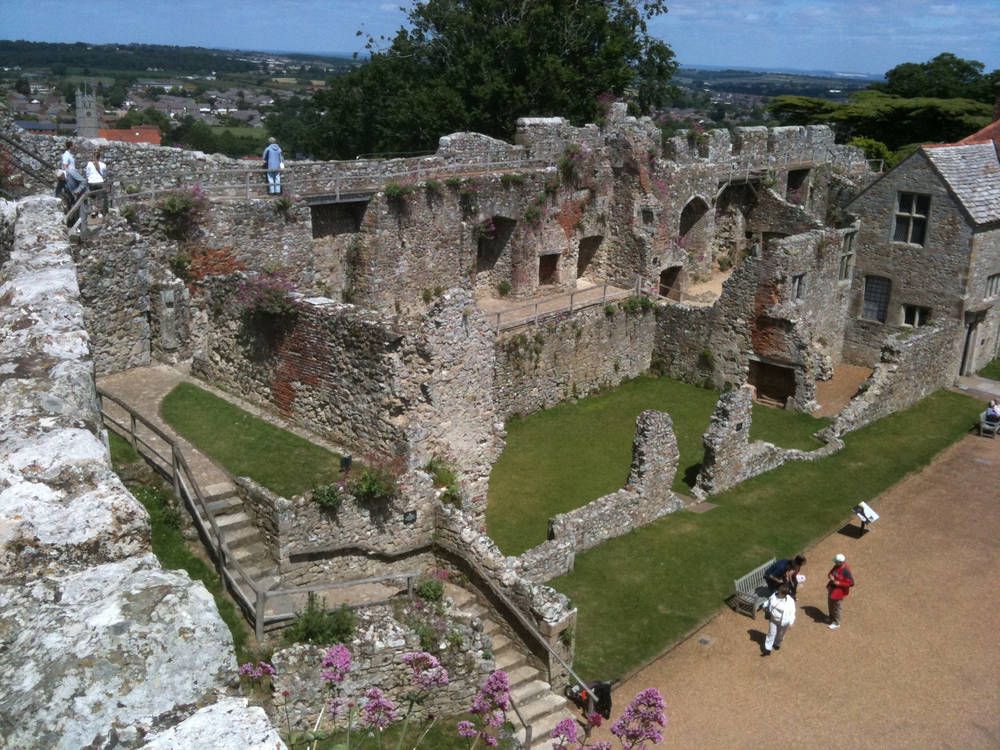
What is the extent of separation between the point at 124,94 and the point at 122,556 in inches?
4794

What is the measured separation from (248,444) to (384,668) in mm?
4241

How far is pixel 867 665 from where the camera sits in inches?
497

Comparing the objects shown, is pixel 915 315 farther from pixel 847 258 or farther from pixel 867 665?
pixel 867 665

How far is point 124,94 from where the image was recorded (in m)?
111

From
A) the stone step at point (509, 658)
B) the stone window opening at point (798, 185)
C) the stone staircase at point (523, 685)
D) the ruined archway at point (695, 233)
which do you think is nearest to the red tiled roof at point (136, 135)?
the ruined archway at point (695, 233)

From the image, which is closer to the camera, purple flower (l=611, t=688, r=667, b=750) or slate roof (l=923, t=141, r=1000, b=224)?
purple flower (l=611, t=688, r=667, b=750)

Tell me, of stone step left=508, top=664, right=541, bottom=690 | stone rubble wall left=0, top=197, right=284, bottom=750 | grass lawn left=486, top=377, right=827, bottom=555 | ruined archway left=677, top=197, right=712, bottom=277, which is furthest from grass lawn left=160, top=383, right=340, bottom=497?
ruined archway left=677, top=197, right=712, bottom=277

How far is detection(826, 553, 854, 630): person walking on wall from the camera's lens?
13.2 metres

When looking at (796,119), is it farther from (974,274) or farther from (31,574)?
(31,574)

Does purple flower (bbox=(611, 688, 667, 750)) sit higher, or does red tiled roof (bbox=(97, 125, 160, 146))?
red tiled roof (bbox=(97, 125, 160, 146))

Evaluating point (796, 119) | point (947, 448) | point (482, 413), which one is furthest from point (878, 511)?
point (796, 119)

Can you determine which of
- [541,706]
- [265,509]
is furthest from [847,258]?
[265,509]

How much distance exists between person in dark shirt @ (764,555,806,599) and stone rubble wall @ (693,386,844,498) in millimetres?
3459

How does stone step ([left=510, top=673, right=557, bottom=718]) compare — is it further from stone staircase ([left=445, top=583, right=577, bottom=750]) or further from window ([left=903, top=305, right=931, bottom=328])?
window ([left=903, top=305, right=931, bottom=328])
